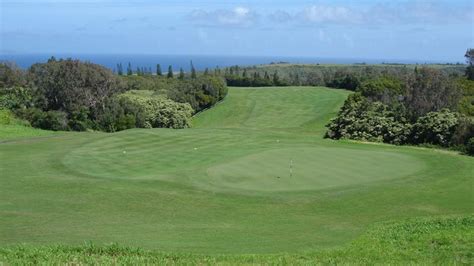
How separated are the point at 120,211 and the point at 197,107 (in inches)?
2463

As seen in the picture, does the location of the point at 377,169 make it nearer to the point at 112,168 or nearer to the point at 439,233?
the point at 439,233

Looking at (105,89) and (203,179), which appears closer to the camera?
(203,179)

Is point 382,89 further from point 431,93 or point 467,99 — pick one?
point 431,93

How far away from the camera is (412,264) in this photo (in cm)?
1157

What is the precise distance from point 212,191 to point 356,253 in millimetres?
8575

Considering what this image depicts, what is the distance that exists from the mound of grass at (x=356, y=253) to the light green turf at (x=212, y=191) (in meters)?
1.11

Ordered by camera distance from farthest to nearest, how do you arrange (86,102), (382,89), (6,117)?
(382,89) < (86,102) < (6,117)

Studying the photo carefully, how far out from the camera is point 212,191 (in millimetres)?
21094

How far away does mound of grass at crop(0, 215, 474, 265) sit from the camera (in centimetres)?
1089

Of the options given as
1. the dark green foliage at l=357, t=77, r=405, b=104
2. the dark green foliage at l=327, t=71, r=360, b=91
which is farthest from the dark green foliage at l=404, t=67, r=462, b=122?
the dark green foliage at l=327, t=71, r=360, b=91

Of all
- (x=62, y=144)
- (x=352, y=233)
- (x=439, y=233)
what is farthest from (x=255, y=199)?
(x=62, y=144)

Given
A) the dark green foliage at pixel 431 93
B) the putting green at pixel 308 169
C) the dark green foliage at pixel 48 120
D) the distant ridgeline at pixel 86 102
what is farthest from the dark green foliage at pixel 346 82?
the putting green at pixel 308 169

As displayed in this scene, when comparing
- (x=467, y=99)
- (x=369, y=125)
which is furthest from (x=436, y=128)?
(x=467, y=99)

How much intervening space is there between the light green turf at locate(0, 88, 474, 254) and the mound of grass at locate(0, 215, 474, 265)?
111cm
